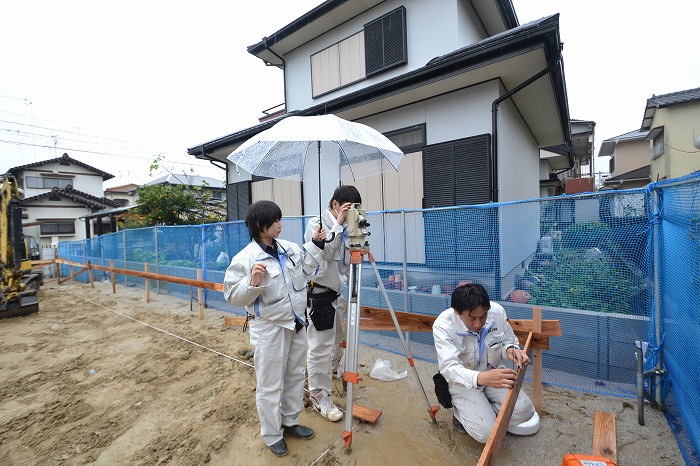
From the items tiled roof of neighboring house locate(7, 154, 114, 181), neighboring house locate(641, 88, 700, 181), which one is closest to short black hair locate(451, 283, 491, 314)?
neighboring house locate(641, 88, 700, 181)

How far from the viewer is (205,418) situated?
287 centimetres

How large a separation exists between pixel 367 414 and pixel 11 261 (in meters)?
9.63

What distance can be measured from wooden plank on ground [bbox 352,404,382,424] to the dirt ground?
66 mm

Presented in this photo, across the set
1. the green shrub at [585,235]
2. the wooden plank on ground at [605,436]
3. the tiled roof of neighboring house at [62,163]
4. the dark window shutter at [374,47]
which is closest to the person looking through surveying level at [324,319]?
the wooden plank on ground at [605,436]

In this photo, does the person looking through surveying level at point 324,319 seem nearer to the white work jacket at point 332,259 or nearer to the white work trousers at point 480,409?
the white work jacket at point 332,259

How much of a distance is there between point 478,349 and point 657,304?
5.58 feet

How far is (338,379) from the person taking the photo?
3.44m

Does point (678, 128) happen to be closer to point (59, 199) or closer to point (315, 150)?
point (315, 150)

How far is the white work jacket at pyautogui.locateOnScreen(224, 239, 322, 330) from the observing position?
2176mm

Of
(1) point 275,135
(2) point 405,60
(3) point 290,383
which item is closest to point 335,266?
(3) point 290,383

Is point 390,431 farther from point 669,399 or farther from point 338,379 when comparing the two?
point 669,399

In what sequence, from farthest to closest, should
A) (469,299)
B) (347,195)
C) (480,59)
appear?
1. (480,59)
2. (347,195)
3. (469,299)

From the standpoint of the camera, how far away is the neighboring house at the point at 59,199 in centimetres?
1953

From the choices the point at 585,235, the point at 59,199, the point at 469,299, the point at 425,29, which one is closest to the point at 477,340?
the point at 469,299
